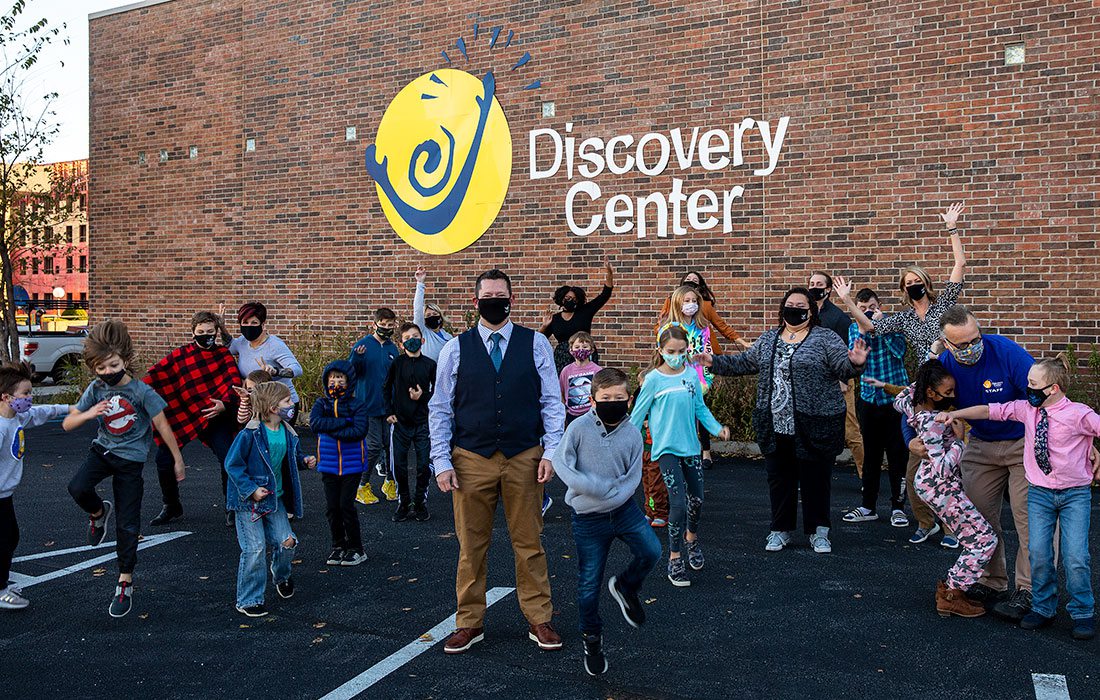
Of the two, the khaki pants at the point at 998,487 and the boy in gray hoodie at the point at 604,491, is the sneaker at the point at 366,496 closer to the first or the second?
the boy in gray hoodie at the point at 604,491

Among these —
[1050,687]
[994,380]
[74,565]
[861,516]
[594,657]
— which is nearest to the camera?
[1050,687]

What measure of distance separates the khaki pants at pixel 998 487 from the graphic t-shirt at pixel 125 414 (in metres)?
5.30

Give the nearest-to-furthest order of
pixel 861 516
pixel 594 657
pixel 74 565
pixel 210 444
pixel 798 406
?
pixel 594 657
pixel 798 406
pixel 74 565
pixel 861 516
pixel 210 444

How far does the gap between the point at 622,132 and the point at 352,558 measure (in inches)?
320

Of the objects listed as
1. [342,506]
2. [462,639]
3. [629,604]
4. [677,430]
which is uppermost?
[677,430]

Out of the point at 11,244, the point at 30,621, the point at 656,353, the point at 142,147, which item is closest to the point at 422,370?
the point at 656,353

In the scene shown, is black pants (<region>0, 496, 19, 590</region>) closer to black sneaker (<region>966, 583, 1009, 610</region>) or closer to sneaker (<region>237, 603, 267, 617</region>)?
sneaker (<region>237, 603, 267, 617</region>)

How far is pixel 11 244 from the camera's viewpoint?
18.5 m

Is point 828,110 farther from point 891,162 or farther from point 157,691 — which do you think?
point 157,691

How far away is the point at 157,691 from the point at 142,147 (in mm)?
15368

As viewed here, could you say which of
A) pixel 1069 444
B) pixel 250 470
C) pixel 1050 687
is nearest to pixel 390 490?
pixel 250 470

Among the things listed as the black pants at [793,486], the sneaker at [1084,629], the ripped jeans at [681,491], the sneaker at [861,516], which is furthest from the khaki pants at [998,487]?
the sneaker at [861,516]

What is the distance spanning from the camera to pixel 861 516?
820 centimetres

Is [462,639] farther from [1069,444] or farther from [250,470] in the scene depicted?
[1069,444]
